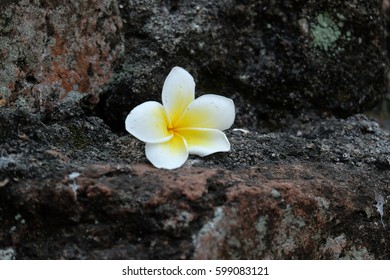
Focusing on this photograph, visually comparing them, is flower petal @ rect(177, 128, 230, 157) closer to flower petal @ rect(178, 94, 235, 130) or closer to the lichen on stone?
flower petal @ rect(178, 94, 235, 130)

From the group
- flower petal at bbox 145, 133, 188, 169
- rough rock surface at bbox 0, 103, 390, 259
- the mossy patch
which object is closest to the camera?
rough rock surface at bbox 0, 103, 390, 259

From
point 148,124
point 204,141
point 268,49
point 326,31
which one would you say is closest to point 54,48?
point 148,124

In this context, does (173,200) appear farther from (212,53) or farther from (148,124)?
(212,53)

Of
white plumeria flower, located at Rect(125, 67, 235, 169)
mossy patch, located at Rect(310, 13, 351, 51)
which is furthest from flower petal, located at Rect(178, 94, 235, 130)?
mossy patch, located at Rect(310, 13, 351, 51)

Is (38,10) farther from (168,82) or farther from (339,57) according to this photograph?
(339,57)

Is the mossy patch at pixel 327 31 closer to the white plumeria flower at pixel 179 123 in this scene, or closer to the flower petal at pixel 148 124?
the white plumeria flower at pixel 179 123
